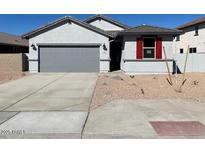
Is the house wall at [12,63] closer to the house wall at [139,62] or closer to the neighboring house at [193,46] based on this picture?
the house wall at [139,62]

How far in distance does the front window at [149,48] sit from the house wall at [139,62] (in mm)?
541

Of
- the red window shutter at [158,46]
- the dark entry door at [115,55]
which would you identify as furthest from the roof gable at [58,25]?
the red window shutter at [158,46]

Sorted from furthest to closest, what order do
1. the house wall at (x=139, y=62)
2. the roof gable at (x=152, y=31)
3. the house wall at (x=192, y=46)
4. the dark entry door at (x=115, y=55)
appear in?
1. the dark entry door at (x=115, y=55)
2. the house wall at (x=192, y=46)
3. the house wall at (x=139, y=62)
4. the roof gable at (x=152, y=31)

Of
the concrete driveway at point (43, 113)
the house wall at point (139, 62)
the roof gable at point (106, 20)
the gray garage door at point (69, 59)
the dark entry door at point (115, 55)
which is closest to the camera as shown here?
the concrete driveway at point (43, 113)

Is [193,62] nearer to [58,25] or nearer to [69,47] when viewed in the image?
[69,47]

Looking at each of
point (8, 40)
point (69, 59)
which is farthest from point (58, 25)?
point (8, 40)

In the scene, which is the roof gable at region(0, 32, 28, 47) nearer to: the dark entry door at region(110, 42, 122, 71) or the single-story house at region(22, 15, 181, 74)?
the single-story house at region(22, 15, 181, 74)

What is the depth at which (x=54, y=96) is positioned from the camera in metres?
11.5

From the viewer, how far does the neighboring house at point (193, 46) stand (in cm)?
2372

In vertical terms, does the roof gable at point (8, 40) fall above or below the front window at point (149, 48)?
above

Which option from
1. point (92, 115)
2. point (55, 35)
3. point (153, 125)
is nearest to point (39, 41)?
point (55, 35)
